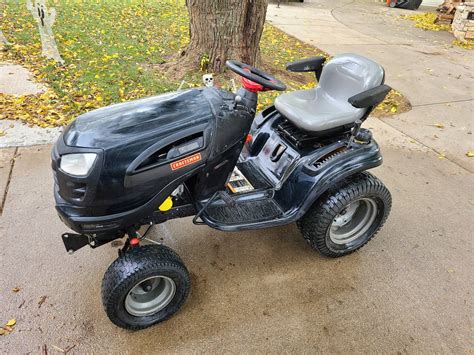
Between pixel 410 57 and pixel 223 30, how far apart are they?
4.48 metres

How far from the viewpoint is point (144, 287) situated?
2086 mm

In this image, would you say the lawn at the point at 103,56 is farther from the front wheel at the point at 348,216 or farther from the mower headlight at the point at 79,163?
the mower headlight at the point at 79,163

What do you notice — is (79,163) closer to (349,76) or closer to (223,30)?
(349,76)

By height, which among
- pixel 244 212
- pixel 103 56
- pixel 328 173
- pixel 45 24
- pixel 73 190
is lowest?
pixel 103 56

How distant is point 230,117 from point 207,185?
412 mm

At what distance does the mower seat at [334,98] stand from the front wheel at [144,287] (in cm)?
119

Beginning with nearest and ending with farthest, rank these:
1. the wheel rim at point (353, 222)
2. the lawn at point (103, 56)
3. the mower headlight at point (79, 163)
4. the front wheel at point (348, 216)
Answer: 1. the mower headlight at point (79, 163)
2. the front wheel at point (348, 216)
3. the wheel rim at point (353, 222)
4. the lawn at point (103, 56)

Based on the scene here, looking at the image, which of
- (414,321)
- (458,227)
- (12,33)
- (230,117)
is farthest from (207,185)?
(12,33)

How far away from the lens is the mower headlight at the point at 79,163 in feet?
5.55

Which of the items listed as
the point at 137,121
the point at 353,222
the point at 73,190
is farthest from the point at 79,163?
the point at 353,222

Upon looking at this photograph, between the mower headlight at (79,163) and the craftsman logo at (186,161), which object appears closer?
the mower headlight at (79,163)

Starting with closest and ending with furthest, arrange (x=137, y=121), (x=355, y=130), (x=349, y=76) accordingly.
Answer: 1. (x=137, y=121)
2. (x=355, y=130)
3. (x=349, y=76)

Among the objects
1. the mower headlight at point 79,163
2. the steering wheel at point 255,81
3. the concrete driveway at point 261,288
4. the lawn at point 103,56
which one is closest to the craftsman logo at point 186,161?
the mower headlight at point 79,163

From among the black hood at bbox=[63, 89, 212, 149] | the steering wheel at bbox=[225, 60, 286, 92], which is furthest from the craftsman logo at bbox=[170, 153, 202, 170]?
the steering wheel at bbox=[225, 60, 286, 92]
